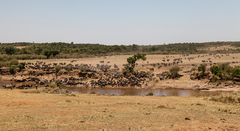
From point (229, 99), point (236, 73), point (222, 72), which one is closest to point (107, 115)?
point (229, 99)

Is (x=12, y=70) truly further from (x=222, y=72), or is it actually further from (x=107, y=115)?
(x=107, y=115)

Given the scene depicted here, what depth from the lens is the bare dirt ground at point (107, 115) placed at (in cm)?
2283

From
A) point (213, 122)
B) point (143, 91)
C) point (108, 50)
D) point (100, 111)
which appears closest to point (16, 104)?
point (100, 111)

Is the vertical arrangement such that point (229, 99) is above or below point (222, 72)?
above

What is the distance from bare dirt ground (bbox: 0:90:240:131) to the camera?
899 inches

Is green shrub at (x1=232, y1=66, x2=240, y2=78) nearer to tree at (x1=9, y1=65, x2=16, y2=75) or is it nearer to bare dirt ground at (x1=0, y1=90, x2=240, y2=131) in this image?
bare dirt ground at (x1=0, y1=90, x2=240, y2=131)

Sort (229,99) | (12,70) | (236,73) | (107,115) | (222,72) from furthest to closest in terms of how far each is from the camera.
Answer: (12,70)
(222,72)
(236,73)
(229,99)
(107,115)

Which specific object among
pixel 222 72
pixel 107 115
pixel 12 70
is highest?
pixel 107 115

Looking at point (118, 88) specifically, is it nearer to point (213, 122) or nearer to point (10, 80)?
point (10, 80)

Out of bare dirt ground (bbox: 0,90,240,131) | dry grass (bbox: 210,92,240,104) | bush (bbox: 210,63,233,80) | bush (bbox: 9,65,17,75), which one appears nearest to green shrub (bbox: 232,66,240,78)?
bush (bbox: 210,63,233,80)

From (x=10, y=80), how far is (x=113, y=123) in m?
51.9

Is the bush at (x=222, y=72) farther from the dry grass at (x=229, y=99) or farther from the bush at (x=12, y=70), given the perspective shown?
the bush at (x=12, y=70)

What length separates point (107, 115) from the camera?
87.2 ft

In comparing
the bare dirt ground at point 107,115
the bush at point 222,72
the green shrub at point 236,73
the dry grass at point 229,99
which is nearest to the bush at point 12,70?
the bush at point 222,72
